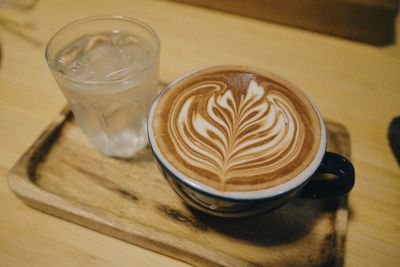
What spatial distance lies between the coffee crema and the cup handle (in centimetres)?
3

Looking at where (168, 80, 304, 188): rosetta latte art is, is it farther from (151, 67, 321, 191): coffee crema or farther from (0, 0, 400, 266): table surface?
(0, 0, 400, 266): table surface

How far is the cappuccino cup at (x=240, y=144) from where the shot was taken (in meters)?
0.40

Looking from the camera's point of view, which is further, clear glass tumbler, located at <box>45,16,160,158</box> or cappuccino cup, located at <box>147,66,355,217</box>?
clear glass tumbler, located at <box>45,16,160,158</box>

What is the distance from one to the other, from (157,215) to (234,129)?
19 centimetres

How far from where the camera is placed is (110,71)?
569 mm

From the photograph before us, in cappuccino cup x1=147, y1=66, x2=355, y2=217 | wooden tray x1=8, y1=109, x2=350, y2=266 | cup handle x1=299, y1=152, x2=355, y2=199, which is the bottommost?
wooden tray x1=8, y1=109, x2=350, y2=266

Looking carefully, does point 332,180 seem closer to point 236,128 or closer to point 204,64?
point 236,128

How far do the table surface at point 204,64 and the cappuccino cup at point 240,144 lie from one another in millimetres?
140

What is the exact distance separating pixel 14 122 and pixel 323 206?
24.9 inches

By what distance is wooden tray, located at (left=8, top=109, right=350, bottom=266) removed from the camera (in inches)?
18.3

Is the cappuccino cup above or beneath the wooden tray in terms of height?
above

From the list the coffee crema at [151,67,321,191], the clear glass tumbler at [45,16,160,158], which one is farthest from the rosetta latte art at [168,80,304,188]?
the clear glass tumbler at [45,16,160,158]

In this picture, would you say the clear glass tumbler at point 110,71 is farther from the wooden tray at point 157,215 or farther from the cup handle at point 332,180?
the cup handle at point 332,180

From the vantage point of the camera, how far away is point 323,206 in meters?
0.53
